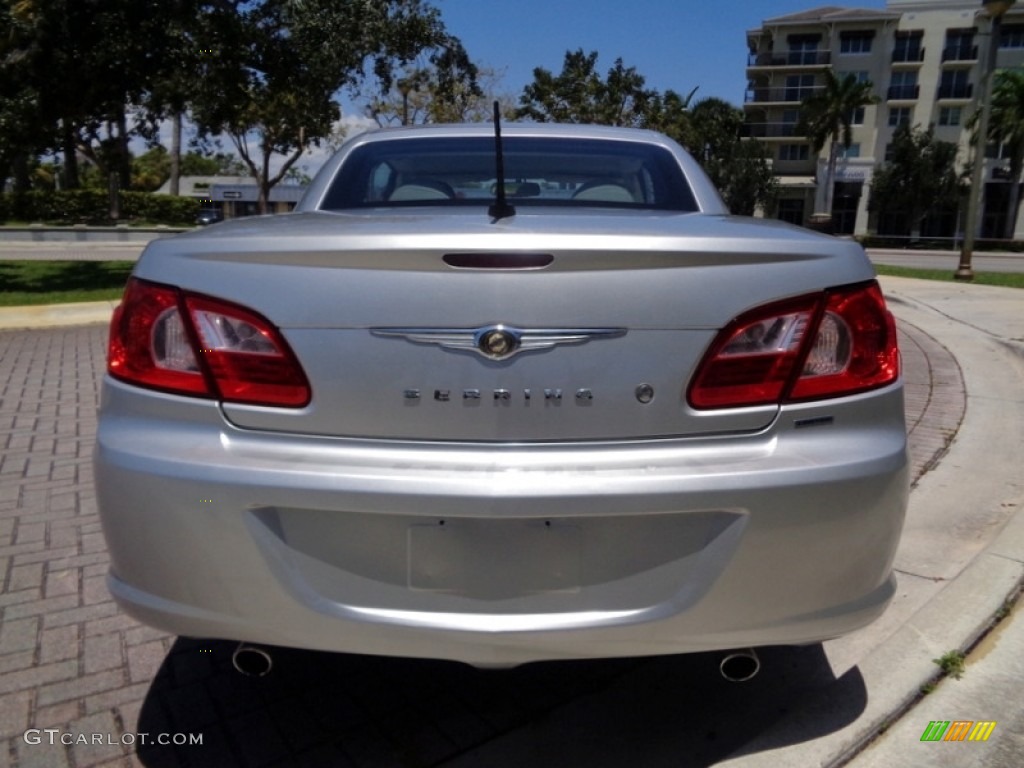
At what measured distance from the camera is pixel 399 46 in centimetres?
1384

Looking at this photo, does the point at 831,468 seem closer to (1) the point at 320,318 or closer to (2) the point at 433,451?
(2) the point at 433,451

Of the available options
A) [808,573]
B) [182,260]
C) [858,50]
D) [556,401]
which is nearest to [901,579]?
[808,573]

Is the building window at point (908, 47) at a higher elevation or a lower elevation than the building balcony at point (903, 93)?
higher

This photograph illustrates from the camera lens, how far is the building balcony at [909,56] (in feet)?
179

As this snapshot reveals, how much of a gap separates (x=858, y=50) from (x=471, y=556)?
6398 cm

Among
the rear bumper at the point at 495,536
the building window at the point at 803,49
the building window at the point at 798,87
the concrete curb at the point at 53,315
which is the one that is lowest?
the concrete curb at the point at 53,315

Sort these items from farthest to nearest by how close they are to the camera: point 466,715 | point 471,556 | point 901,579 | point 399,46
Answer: point 399,46 < point 901,579 < point 466,715 < point 471,556

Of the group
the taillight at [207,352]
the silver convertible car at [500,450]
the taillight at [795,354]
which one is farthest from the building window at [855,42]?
the taillight at [207,352]

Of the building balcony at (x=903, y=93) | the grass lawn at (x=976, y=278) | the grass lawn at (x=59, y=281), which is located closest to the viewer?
the grass lawn at (x=59, y=281)

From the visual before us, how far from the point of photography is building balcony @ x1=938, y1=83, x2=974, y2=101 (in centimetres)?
5388

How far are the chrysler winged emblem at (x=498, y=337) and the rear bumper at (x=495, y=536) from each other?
22 cm

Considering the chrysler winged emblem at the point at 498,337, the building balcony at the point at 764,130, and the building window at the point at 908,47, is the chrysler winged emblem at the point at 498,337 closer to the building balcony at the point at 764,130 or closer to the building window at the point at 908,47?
the building balcony at the point at 764,130

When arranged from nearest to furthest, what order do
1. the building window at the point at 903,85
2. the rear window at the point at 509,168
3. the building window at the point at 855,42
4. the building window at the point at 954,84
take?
1. the rear window at the point at 509,168
2. the building window at the point at 954,84
3. the building window at the point at 903,85
4. the building window at the point at 855,42

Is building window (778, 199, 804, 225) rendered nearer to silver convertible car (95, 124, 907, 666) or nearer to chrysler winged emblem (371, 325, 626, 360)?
silver convertible car (95, 124, 907, 666)
